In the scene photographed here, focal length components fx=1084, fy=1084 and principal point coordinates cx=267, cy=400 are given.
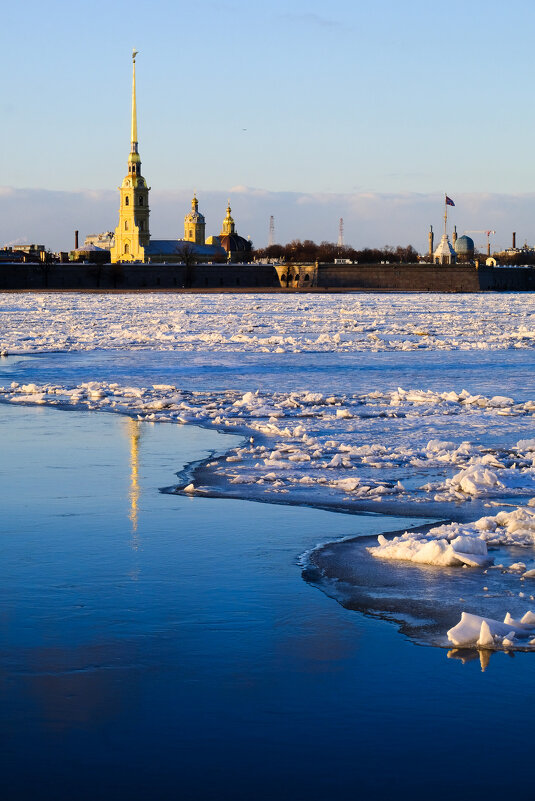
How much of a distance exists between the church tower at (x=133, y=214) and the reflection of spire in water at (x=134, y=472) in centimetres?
12648

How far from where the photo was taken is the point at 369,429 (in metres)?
11.2

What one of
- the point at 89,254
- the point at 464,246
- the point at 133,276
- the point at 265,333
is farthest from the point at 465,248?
the point at 265,333

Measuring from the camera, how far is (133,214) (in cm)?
13712

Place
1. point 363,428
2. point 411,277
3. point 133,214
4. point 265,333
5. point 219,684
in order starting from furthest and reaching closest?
point 133,214
point 411,277
point 265,333
point 363,428
point 219,684

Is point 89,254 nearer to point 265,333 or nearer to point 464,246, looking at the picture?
point 464,246

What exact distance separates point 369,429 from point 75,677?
7137 mm

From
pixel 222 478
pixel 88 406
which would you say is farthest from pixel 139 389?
pixel 222 478

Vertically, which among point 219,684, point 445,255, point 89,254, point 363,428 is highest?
point 89,254

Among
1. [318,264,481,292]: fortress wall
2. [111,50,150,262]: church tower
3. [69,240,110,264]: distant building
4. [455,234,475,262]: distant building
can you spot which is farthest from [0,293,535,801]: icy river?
[455,234,475,262]: distant building

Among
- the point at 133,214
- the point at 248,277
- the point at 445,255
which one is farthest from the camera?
the point at 133,214

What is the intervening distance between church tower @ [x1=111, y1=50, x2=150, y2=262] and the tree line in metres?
18.2

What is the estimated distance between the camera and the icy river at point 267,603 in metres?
3.73

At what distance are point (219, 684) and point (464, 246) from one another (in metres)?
154

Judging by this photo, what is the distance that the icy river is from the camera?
3.73 metres
